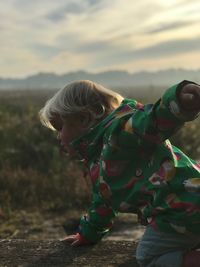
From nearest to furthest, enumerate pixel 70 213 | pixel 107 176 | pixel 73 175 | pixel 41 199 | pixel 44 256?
1. pixel 107 176
2. pixel 44 256
3. pixel 70 213
4. pixel 41 199
5. pixel 73 175

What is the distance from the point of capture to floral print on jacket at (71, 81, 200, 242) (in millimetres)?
2406

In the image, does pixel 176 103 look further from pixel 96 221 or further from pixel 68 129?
pixel 96 221

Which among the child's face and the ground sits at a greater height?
the child's face

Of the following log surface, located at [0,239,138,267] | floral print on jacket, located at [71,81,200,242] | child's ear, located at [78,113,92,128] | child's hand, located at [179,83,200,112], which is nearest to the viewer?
child's hand, located at [179,83,200,112]

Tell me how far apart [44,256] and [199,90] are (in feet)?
5.11

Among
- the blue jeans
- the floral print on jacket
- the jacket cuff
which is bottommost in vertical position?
the blue jeans

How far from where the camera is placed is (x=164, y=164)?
2.51 m

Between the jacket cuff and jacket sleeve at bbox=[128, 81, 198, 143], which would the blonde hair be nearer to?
jacket sleeve at bbox=[128, 81, 198, 143]

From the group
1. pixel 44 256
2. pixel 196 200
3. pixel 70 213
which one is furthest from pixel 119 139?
pixel 70 213

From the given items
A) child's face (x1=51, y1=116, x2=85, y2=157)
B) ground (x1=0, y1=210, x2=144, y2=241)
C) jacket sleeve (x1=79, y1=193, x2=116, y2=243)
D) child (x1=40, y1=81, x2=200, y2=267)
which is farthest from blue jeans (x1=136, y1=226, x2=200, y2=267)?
ground (x1=0, y1=210, x2=144, y2=241)

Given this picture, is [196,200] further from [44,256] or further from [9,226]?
[9,226]

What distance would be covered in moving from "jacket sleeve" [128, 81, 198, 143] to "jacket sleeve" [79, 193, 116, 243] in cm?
83

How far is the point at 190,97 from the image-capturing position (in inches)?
80.7

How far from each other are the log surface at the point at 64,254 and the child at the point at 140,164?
330mm
